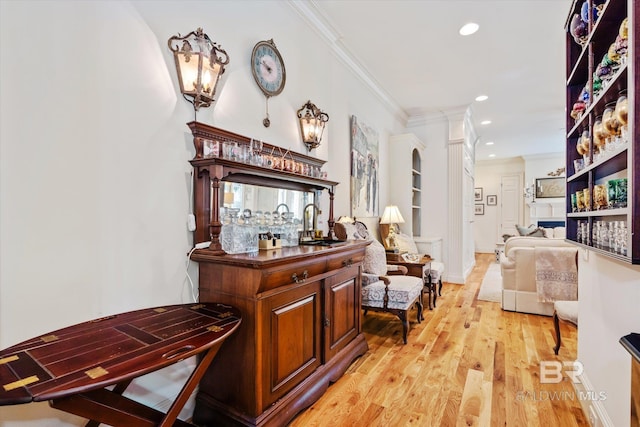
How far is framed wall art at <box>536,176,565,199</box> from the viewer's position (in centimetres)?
845

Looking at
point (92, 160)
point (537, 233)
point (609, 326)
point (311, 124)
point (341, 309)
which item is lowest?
point (341, 309)

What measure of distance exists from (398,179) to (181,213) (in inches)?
158

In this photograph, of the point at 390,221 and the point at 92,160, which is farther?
the point at 390,221

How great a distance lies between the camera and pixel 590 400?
1771 mm

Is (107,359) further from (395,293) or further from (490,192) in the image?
(490,192)

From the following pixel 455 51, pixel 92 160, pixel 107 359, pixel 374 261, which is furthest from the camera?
pixel 455 51

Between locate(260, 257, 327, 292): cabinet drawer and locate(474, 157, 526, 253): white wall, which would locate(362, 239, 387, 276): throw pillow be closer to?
locate(260, 257, 327, 292): cabinet drawer

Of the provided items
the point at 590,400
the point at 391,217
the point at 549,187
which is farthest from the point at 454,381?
the point at 549,187

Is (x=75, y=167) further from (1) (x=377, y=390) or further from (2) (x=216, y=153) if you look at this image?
(1) (x=377, y=390)

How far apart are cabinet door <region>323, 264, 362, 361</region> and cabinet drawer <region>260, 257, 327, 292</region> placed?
0.19 m

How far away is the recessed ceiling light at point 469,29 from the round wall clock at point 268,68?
1956 millimetres

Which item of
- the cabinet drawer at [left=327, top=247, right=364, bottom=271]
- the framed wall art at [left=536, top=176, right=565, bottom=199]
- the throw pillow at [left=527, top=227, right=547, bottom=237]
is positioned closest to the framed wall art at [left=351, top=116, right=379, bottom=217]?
the cabinet drawer at [left=327, top=247, right=364, bottom=271]

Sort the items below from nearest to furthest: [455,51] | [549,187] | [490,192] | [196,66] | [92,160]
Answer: [92,160] < [196,66] < [455,51] < [549,187] < [490,192]

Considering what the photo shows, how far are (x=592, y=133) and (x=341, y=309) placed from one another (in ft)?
6.07
